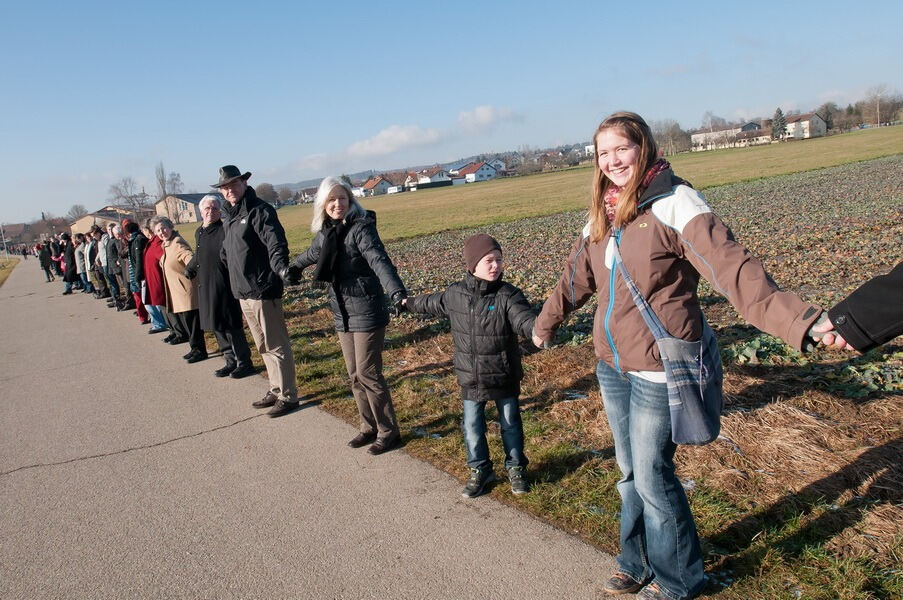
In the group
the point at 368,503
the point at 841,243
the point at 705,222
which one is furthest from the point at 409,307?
the point at 841,243

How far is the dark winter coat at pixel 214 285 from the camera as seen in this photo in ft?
24.8

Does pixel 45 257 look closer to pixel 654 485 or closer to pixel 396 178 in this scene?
pixel 654 485

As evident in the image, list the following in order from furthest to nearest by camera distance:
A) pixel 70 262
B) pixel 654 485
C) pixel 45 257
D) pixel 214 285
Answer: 1. pixel 45 257
2. pixel 70 262
3. pixel 214 285
4. pixel 654 485

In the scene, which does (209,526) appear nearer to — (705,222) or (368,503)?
(368,503)

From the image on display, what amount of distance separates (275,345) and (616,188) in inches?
180

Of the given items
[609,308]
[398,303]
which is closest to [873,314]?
[609,308]

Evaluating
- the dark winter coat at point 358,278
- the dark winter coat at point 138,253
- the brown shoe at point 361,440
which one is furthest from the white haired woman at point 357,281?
the dark winter coat at point 138,253

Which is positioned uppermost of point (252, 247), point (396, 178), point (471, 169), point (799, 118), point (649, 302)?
point (396, 178)

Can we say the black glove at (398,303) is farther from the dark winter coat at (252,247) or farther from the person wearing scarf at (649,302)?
the dark winter coat at (252,247)

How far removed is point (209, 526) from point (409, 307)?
2.02 m

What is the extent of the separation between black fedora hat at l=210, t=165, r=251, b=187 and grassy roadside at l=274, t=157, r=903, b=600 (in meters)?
2.40

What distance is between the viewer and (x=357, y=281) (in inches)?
203

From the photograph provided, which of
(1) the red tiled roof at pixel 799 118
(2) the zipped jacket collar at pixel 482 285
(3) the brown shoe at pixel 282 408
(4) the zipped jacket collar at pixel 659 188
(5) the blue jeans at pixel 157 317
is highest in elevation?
(1) the red tiled roof at pixel 799 118

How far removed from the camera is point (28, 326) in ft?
47.3
